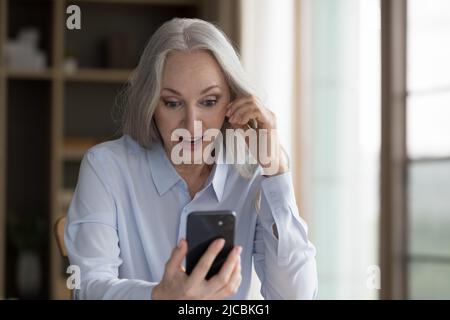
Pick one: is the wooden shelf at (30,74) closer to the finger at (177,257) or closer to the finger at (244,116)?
the finger at (244,116)

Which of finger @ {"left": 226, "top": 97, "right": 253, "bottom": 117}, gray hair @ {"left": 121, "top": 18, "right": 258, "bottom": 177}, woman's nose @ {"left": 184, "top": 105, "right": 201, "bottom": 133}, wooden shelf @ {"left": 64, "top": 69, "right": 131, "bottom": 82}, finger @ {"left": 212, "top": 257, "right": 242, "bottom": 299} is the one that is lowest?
finger @ {"left": 212, "top": 257, "right": 242, "bottom": 299}

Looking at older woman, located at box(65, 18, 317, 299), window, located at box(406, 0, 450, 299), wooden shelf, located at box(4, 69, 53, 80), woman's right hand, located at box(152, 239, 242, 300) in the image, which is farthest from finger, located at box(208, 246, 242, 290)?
wooden shelf, located at box(4, 69, 53, 80)

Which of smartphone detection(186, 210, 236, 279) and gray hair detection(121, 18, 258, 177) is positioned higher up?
gray hair detection(121, 18, 258, 177)

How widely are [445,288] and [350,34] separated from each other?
111cm

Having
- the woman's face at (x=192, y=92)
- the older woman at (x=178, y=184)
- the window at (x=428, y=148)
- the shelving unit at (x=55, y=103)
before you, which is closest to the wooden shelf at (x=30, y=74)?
the shelving unit at (x=55, y=103)

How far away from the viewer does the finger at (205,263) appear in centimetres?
81

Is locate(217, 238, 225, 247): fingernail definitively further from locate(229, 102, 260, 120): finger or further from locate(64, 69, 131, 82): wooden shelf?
locate(64, 69, 131, 82): wooden shelf

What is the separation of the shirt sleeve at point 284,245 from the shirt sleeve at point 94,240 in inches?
8.0

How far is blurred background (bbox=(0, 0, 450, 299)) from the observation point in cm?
247

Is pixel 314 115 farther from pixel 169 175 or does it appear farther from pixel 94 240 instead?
pixel 94 240

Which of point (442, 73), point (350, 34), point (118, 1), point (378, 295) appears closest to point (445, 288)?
point (378, 295)

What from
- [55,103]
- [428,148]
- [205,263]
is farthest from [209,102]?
[55,103]
